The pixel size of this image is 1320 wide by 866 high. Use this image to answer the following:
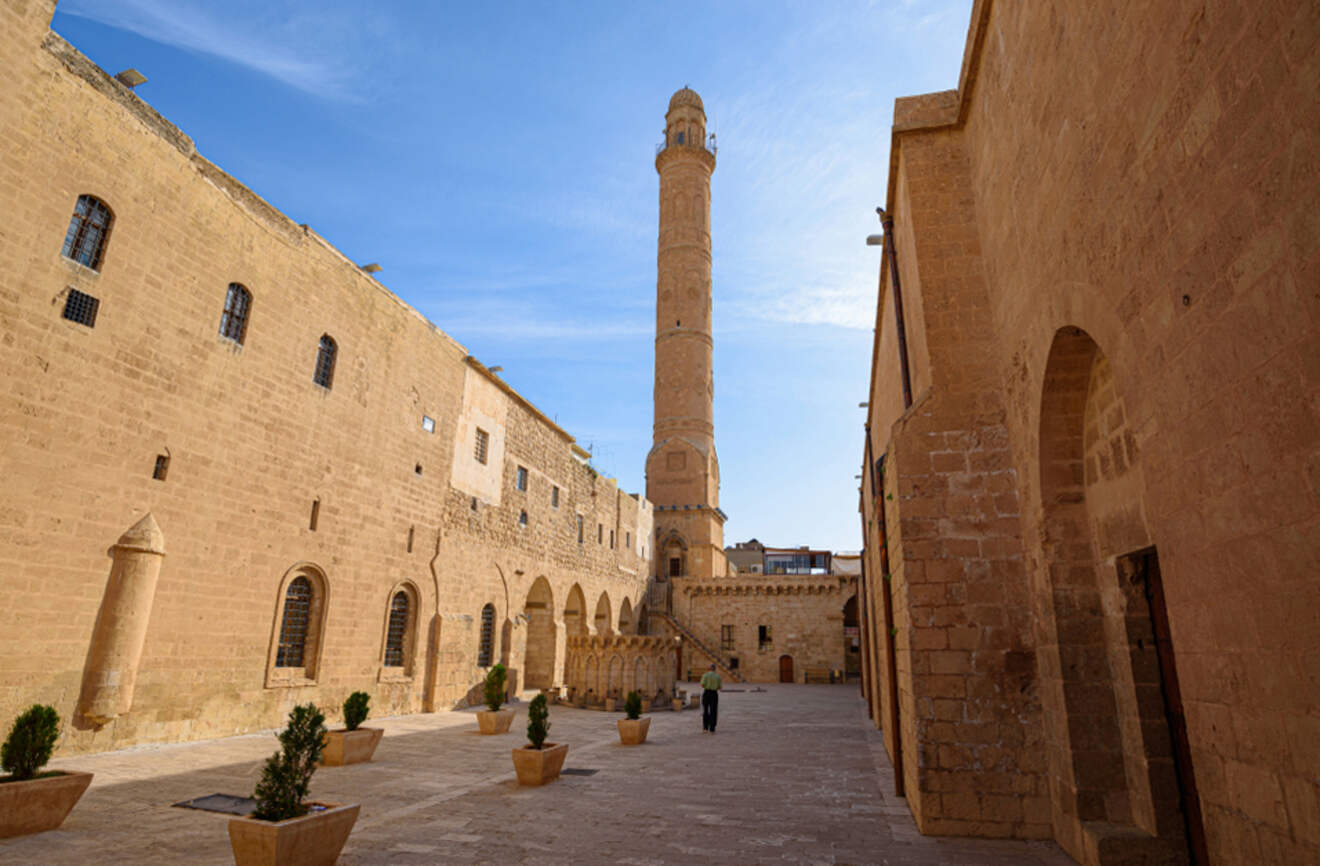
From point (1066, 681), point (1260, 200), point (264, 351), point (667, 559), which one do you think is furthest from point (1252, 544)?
point (667, 559)

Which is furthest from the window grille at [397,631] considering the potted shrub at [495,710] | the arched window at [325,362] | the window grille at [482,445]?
the arched window at [325,362]

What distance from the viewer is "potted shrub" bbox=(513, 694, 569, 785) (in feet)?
26.5

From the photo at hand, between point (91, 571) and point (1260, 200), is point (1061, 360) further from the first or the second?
point (91, 571)

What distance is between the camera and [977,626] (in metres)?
6.02

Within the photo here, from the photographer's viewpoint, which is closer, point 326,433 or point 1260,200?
point 1260,200

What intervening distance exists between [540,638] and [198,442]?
45.4 ft

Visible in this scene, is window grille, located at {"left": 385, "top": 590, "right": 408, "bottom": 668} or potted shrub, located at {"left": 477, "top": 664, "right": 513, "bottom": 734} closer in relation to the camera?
potted shrub, located at {"left": 477, "top": 664, "right": 513, "bottom": 734}

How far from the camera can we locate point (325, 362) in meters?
14.0

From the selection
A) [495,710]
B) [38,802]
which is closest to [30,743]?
[38,802]

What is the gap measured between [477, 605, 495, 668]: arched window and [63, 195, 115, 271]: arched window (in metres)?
12.5

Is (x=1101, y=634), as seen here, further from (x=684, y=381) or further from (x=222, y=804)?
(x=684, y=381)

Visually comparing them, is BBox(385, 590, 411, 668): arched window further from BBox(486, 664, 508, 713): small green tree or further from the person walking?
the person walking

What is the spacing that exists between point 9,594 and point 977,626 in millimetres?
11480

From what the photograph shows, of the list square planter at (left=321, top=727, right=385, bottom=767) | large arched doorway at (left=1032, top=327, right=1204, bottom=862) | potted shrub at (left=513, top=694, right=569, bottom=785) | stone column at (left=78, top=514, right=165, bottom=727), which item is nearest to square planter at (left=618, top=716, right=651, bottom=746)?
potted shrub at (left=513, top=694, right=569, bottom=785)
